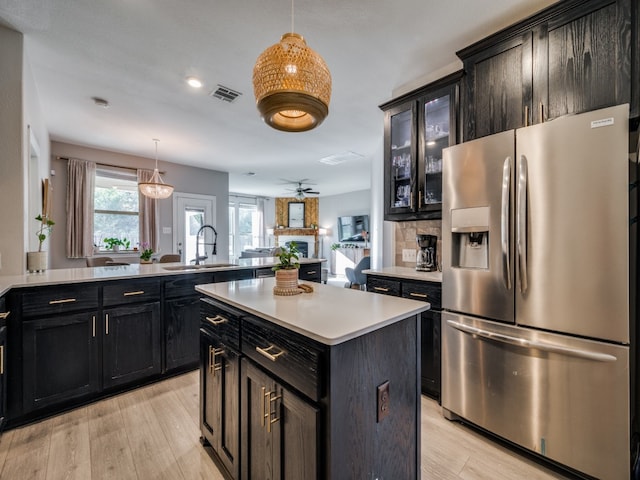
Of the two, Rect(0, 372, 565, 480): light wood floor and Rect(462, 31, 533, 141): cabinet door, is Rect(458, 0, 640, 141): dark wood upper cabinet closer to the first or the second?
Rect(462, 31, 533, 141): cabinet door

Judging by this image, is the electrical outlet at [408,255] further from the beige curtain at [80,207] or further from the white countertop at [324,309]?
the beige curtain at [80,207]

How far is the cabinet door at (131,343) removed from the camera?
2.26 m

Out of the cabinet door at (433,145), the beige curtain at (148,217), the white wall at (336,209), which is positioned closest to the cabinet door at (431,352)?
the cabinet door at (433,145)

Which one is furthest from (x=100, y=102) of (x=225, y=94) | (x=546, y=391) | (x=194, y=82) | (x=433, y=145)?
(x=546, y=391)

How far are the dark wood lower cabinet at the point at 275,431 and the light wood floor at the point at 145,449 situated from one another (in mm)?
548

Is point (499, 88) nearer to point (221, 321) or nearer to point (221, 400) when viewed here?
point (221, 321)

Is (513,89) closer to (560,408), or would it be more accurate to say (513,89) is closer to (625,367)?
(625,367)

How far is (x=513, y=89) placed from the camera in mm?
1886

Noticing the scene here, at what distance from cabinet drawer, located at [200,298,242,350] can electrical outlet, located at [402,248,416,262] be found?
6.82ft

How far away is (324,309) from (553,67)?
76.9 inches

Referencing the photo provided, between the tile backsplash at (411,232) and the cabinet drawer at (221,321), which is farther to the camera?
the tile backsplash at (411,232)

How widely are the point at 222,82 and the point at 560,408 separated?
3505 millimetres

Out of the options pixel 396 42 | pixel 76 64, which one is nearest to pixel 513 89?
pixel 396 42

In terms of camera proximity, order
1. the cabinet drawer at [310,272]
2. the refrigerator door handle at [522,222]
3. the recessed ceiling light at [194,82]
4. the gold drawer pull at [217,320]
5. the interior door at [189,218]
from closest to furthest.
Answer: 1. the gold drawer pull at [217,320]
2. the refrigerator door handle at [522,222]
3. the recessed ceiling light at [194,82]
4. the cabinet drawer at [310,272]
5. the interior door at [189,218]
